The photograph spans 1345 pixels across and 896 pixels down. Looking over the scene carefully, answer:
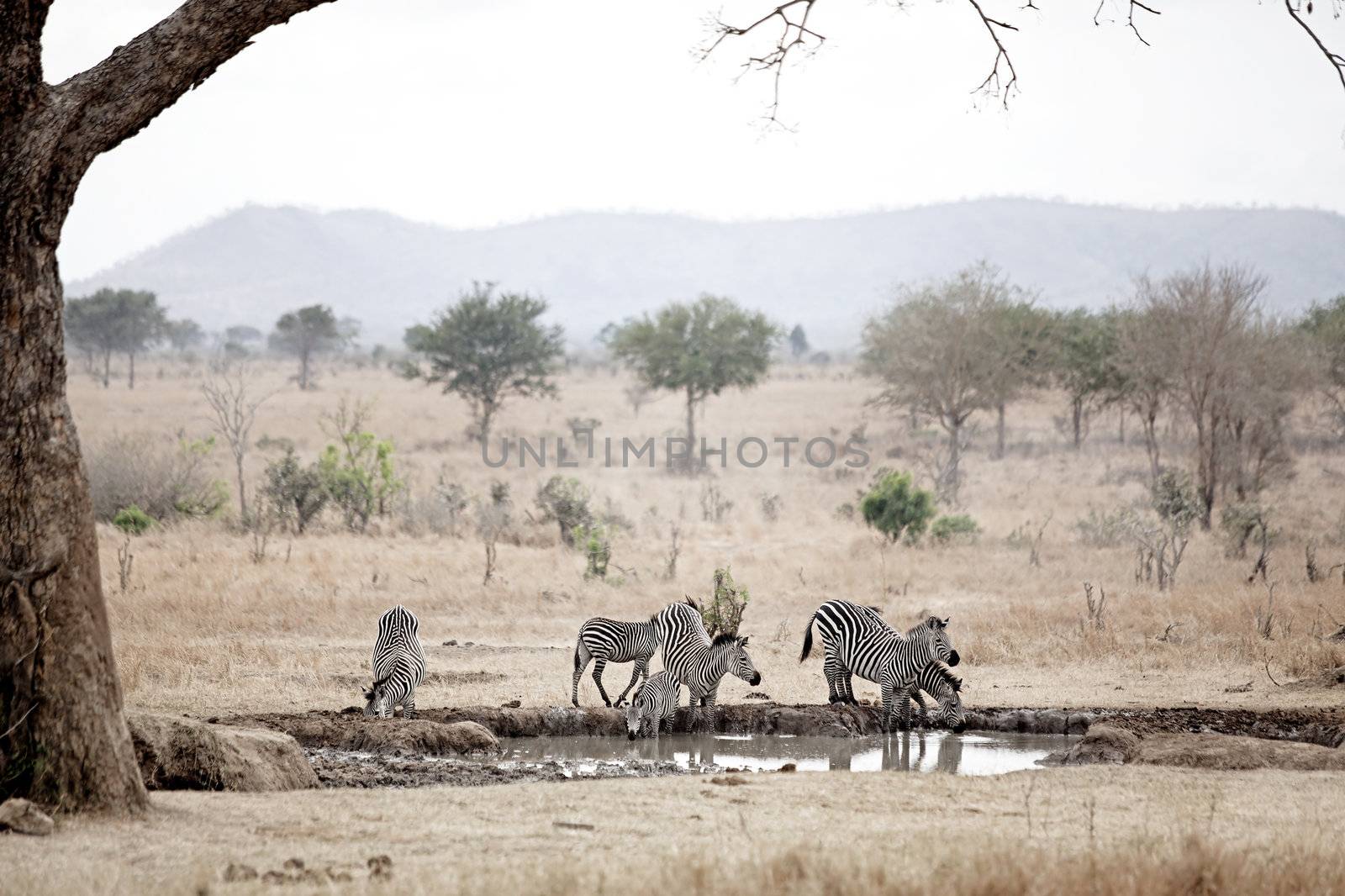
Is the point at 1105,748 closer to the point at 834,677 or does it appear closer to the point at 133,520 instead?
the point at 834,677

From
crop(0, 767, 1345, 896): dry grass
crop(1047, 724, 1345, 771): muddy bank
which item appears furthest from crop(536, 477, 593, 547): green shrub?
crop(0, 767, 1345, 896): dry grass

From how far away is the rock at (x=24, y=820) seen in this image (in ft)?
19.7

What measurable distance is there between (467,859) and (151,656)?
9.17 metres

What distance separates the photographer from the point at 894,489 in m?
27.2

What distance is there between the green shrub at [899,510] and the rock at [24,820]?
2180 centimetres

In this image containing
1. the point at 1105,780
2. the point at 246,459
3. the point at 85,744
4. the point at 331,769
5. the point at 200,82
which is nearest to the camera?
the point at 85,744

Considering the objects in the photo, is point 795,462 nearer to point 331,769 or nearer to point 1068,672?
point 1068,672

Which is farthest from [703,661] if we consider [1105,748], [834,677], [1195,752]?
[1195,752]

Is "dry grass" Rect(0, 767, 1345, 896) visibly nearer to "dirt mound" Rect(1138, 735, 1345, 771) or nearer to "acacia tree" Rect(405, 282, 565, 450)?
"dirt mound" Rect(1138, 735, 1345, 771)

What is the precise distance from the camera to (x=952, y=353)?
42.2 m

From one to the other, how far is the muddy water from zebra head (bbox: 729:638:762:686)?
1.97 ft

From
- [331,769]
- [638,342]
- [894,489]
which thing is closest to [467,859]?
[331,769]

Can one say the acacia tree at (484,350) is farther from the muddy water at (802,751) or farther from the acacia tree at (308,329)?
the muddy water at (802,751)

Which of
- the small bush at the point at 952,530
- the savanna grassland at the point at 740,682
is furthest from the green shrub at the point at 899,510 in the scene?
the savanna grassland at the point at 740,682
